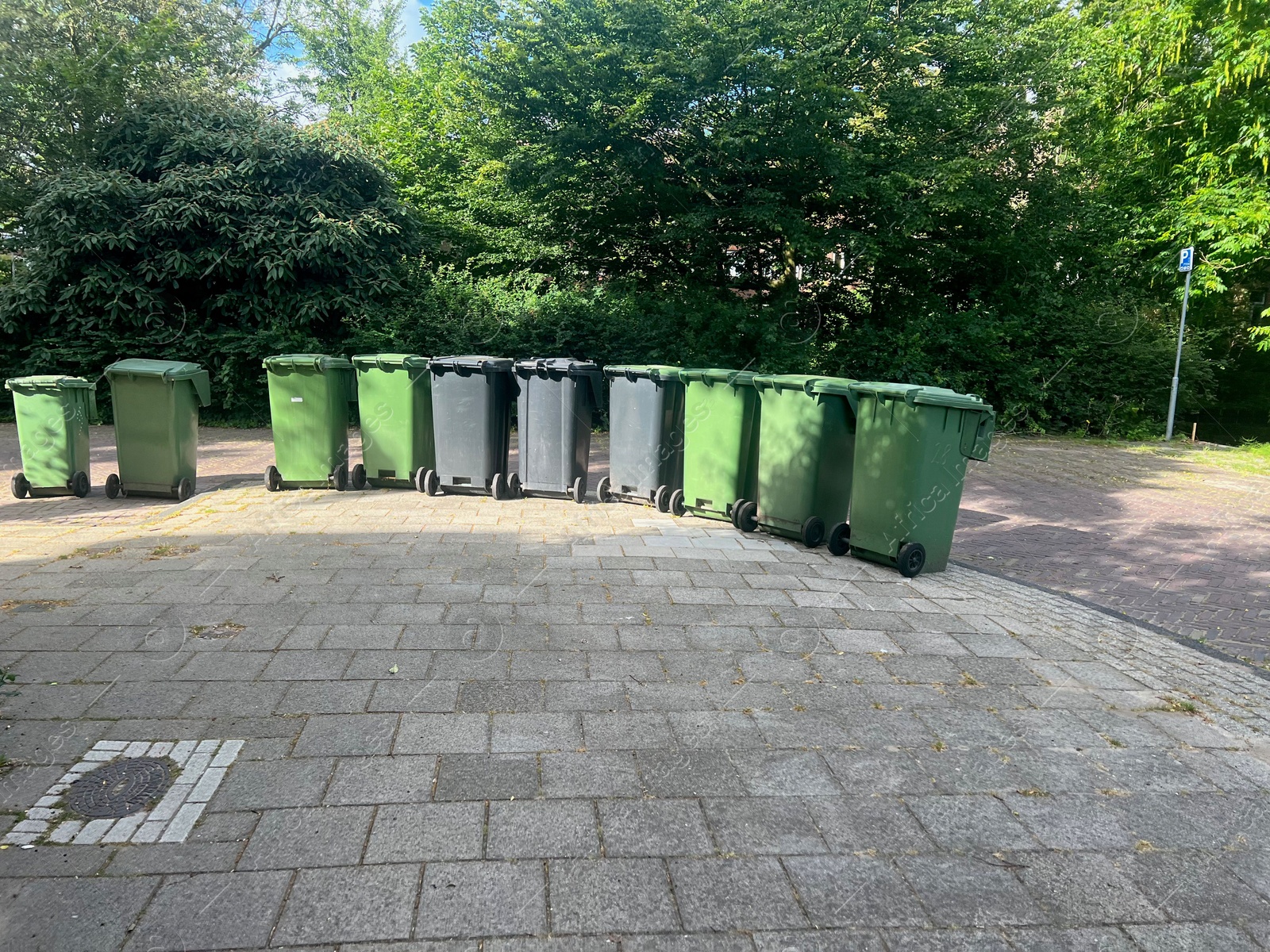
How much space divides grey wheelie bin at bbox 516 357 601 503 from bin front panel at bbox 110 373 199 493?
10.2ft

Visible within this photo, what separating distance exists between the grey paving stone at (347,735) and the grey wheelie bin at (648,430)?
4667 mm

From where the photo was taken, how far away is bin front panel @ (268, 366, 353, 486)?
8.20 meters

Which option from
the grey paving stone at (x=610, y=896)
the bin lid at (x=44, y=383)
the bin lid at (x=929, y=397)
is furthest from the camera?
the bin lid at (x=44, y=383)

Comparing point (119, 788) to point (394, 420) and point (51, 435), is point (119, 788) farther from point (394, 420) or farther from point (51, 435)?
point (51, 435)

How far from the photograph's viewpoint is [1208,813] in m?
2.98

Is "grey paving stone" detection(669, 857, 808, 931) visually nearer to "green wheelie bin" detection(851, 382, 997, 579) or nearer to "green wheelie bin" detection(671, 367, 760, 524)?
"green wheelie bin" detection(851, 382, 997, 579)

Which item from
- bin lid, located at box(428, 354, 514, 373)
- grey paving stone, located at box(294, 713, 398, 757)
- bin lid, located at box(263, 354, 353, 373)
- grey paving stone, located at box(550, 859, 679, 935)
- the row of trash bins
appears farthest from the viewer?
bin lid, located at box(263, 354, 353, 373)

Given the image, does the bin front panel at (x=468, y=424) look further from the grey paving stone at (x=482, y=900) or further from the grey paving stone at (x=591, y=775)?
the grey paving stone at (x=482, y=900)

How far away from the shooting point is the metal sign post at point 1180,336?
1473 cm

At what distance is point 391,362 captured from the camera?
8.09m

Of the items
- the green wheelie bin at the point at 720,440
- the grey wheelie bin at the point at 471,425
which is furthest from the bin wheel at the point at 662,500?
the grey wheelie bin at the point at 471,425

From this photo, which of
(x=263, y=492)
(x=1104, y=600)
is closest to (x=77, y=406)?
(x=263, y=492)

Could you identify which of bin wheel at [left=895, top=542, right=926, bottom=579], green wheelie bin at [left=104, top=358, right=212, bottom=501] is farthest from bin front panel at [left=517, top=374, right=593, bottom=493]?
bin wheel at [left=895, top=542, right=926, bottom=579]

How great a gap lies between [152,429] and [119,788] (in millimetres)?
5716
